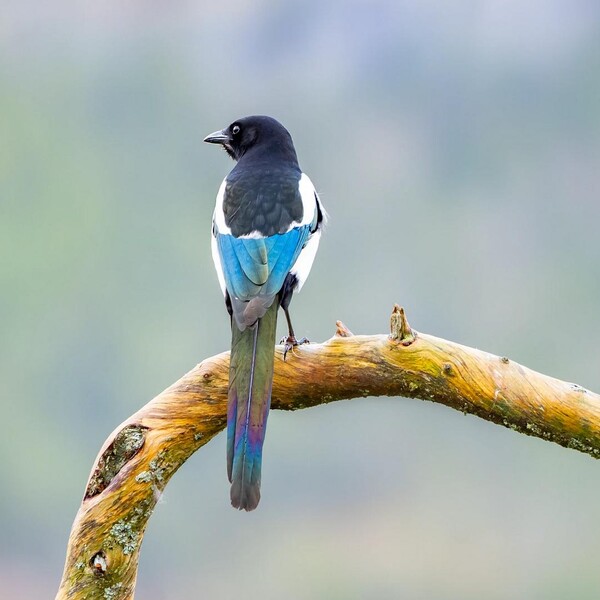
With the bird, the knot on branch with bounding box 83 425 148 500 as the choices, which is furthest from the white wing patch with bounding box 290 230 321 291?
the knot on branch with bounding box 83 425 148 500

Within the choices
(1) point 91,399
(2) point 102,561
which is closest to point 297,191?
(2) point 102,561

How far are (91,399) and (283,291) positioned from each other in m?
23.7

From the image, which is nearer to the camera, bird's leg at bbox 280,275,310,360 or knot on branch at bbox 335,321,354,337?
knot on branch at bbox 335,321,354,337

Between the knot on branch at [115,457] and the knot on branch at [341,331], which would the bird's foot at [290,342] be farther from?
the knot on branch at [115,457]

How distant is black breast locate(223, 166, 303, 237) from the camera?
3930 mm

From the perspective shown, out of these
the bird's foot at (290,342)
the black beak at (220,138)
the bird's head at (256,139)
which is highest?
the black beak at (220,138)

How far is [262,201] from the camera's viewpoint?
4.04 m

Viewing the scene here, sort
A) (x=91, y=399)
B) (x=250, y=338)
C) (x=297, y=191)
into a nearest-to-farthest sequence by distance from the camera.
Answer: (x=250, y=338), (x=297, y=191), (x=91, y=399)

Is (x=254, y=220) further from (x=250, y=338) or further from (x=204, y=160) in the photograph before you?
(x=204, y=160)

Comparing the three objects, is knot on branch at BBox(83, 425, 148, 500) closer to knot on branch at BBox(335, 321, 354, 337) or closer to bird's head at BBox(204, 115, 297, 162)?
knot on branch at BBox(335, 321, 354, 337)

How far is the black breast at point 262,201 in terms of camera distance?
12.9 ft

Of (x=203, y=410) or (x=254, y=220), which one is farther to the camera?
(x=254, y=220)

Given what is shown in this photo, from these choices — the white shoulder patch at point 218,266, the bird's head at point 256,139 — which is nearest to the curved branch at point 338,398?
the white shoulder patch at point 218,266

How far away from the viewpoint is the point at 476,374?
10.7ft
